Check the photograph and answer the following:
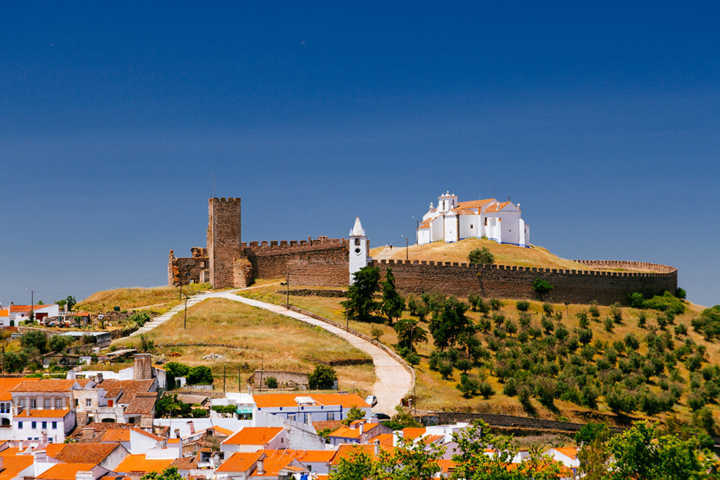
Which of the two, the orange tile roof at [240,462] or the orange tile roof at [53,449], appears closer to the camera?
the orange tile roof at [240,462]

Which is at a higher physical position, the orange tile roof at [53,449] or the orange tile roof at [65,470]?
the orange tile roof at [53,449]

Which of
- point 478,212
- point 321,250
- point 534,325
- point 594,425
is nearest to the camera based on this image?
point 594,425

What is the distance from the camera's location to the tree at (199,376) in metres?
34.7

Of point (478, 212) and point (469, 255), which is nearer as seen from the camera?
point (469, 255)

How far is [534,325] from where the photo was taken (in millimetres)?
49750

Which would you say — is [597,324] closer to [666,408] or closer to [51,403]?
[666,408]

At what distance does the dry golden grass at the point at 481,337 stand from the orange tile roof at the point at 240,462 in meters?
12.0

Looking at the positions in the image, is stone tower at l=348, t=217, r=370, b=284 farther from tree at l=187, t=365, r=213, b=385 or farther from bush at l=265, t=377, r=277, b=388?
tree at l=187, t=365, r=213, b=385

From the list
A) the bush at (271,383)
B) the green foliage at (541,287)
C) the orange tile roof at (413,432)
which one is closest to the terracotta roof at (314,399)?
the bush at (271,383)

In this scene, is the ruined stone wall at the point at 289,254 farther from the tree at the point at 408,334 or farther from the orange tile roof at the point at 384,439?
the orange tile roof at the point at 384,439

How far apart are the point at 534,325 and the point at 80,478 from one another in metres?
32.3

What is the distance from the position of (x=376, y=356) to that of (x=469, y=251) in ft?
74.3

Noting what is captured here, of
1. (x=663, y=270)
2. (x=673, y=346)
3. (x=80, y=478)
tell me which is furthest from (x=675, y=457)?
(x=663, y=270)

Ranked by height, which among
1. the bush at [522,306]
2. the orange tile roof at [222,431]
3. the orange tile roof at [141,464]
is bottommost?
the orange tile roof at [141,464]
